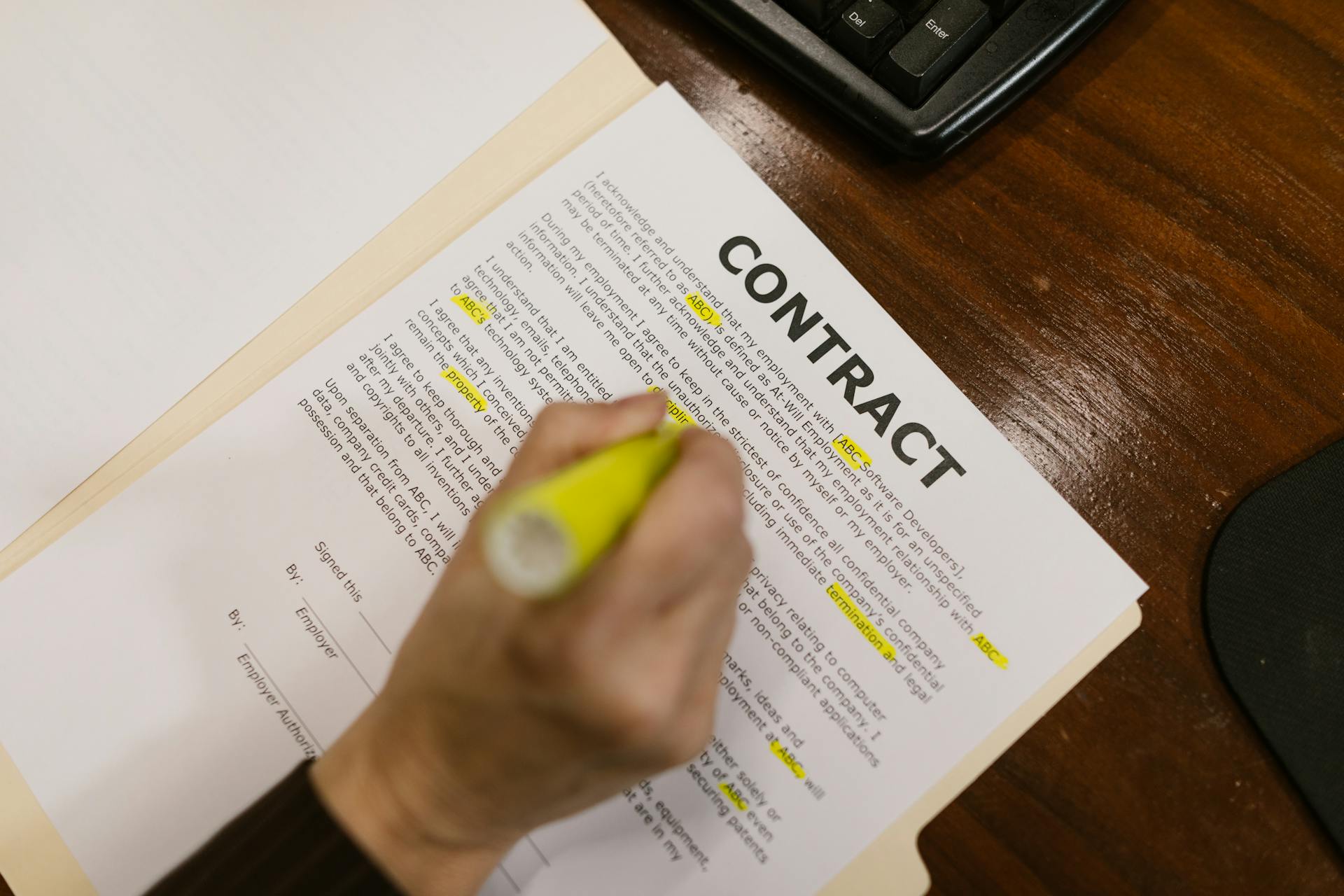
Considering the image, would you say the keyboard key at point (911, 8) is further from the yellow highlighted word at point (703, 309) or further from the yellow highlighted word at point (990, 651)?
the yellow highlighted word at point (990, 651)

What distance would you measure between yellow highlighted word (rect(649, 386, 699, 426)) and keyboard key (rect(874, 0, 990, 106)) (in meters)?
0.19

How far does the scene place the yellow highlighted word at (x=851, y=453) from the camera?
0.39 m

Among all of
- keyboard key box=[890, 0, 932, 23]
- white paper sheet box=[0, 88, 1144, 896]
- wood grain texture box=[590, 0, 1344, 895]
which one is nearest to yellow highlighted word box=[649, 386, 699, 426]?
white paper sheet box=[0, 88, 1144, 896]

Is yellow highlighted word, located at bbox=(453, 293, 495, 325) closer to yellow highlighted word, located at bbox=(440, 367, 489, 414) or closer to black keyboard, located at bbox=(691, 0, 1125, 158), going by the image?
yellow highlighted word, located at bbox=(440, 367, 489, 414)

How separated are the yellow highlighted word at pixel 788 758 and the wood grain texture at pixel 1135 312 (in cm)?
6

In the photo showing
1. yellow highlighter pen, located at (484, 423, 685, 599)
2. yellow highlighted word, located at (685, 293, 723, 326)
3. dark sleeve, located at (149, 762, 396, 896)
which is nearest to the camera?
yellow highlighter pen, located at (484, 423, 685, 599)

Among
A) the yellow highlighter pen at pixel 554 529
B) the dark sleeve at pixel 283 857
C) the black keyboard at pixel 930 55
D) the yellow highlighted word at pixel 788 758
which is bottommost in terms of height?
the yellow highlighted word at pixel 788 758

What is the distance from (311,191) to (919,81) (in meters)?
0.31

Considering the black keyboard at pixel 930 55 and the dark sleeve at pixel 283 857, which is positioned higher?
the black keyboard at pixel 930 55

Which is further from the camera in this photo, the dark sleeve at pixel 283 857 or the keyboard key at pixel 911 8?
the keyboard key at pixel 911 8

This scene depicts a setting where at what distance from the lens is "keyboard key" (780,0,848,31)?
1.35ft

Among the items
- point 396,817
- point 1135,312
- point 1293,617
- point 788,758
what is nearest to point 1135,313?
point 1135,312

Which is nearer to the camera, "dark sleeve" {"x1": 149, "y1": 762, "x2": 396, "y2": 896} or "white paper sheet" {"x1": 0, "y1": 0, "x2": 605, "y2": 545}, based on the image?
"dark sleeve" {"x1": 149, "y1": 762, "x2": 396, "y2": 896}

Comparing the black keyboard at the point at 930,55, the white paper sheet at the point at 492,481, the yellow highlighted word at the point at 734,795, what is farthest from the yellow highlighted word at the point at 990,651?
the black keyboard at the point at 930,55
